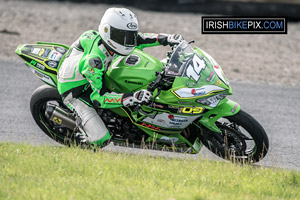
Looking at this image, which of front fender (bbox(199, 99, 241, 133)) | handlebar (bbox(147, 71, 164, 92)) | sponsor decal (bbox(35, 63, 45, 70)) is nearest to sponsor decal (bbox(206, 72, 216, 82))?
front fender (bbox(199, 99, 241, 133))

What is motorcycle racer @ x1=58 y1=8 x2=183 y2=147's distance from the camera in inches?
230

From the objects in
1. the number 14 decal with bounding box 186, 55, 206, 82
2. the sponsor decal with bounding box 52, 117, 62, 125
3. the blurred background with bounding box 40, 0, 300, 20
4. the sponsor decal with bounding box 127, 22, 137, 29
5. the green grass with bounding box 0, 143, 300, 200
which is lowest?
the green grass with bounding box 0, 143, 300, 200

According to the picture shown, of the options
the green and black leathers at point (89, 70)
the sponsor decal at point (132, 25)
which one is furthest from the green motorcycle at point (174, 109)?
the sponsor decal at point (132, 25)

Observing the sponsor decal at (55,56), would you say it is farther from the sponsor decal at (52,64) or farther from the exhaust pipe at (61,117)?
the exhaust pipe at (61,117)

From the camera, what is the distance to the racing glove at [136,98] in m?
5.60

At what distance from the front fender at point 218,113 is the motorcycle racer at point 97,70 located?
2.82 feet

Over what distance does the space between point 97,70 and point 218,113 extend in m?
1.57

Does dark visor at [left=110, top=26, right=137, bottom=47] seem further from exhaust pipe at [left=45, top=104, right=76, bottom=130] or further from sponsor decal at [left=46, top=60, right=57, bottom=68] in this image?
exhaust pipe at [left=45, top=104, right=76, bottom=130]

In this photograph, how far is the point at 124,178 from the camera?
4926mm

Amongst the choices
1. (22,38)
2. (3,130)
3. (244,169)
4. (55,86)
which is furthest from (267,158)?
(22,38)

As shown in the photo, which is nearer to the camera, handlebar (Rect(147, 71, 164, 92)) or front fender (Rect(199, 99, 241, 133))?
handlebar (Rect(147, 71, 164, 92))

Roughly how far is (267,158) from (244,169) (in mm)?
1232

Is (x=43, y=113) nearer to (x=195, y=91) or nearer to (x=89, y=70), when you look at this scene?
(x=89, y=70)

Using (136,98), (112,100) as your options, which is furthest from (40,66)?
(136,98)
